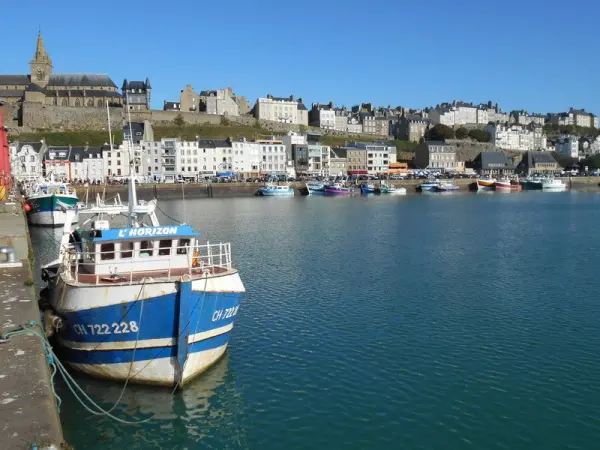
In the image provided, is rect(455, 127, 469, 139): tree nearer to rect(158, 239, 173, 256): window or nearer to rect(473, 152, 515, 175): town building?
rect(473, 152, 515, 175): town building

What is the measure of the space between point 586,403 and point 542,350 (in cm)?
378

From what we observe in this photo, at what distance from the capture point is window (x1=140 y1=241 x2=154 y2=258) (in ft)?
55.5

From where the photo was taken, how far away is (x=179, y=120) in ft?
482

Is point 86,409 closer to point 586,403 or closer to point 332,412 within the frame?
point 332,412

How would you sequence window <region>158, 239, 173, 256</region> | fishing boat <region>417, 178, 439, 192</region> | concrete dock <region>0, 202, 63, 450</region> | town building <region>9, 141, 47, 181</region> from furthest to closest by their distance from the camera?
fishing boat <region>417, 178, 439, 192</region>
town building <region>9, 141, 47, 181</region>
window <region>158, 239, 173, 256</region>
concrete dock <region>0, 202, 63, 450</region>

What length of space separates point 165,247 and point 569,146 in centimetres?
19568

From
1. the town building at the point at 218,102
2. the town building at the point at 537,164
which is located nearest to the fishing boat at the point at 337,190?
the town building at the point at 218,102

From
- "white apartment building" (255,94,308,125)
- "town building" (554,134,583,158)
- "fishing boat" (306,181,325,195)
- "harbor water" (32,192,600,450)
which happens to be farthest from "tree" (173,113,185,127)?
"town building" (554,134,583,158)

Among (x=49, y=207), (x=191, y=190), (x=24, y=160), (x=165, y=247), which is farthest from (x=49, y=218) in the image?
(x=24, y=160)

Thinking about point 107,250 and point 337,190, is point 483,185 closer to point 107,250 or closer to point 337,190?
point 337,190

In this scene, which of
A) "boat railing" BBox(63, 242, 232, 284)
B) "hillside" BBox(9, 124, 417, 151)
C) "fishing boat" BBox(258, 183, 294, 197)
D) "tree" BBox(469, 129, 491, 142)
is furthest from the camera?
"tree" BBox(469, 129, 491, 142)

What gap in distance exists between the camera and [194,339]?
50.2ft

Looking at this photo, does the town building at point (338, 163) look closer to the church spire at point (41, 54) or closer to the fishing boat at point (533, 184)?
the fishing boat at point (533, 184)

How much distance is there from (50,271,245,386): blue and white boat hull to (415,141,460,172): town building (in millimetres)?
139302
